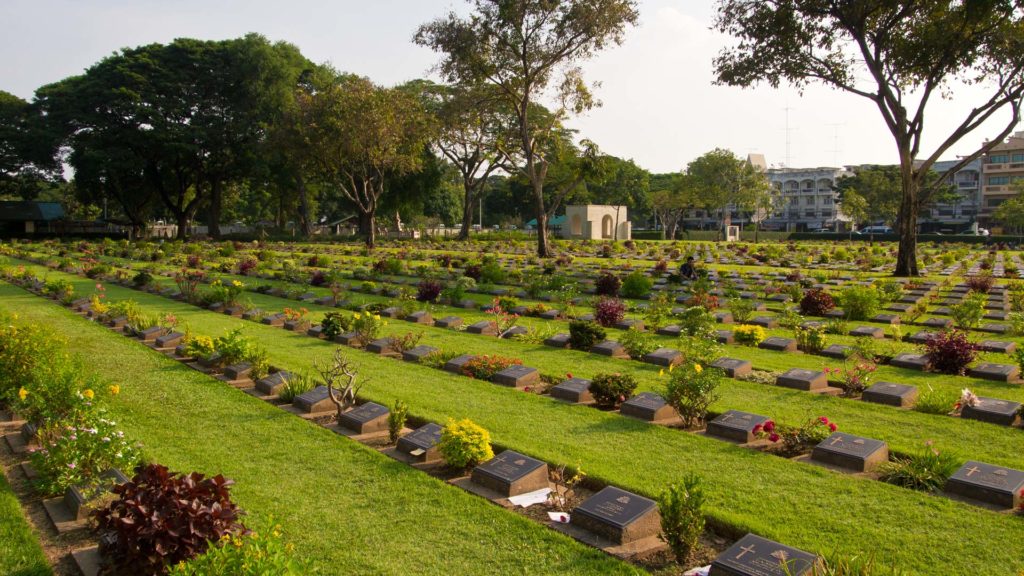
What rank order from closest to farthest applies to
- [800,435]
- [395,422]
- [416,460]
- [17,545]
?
[17,545]
[416,460]
[800,435]
[395,422]

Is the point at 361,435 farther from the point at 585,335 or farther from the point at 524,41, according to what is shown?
the point at 524,41

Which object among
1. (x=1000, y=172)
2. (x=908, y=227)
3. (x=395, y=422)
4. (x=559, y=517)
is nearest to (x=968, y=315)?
(x=559, y=517)

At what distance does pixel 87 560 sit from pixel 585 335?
25.3ft

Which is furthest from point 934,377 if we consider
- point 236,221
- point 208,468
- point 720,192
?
point 236,221

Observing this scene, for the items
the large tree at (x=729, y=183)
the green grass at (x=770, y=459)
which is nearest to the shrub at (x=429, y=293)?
Result: the green grass at (x=770, y=459)

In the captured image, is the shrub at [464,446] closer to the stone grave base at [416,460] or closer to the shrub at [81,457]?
the stone grave base at [416,460]

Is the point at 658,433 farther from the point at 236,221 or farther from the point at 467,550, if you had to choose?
the point at 236,221

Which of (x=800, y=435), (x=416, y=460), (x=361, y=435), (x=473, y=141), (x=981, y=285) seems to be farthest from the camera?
(x=473, y=141)

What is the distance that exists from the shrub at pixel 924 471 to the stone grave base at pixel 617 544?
2290 mm

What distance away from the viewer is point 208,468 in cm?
594

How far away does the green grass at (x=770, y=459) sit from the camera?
15.1 feet

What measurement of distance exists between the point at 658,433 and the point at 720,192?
6013cm

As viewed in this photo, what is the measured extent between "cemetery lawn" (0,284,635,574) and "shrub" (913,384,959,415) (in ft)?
16.0

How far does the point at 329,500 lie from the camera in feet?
17.5
